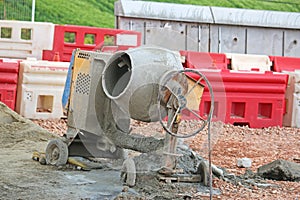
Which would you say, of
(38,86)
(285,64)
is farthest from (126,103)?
(285,64)

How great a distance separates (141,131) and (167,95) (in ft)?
2.31

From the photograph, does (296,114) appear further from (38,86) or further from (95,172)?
(95,172)

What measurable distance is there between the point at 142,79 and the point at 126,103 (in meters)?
0.30

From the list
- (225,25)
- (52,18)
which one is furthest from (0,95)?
(52,18)

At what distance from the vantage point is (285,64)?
14.9 m

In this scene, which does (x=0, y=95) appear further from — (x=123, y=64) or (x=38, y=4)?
(x=38, y=4)

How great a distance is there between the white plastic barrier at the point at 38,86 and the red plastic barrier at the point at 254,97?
2.77 metres

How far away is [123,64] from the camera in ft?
23.3

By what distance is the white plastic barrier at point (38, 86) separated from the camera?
452 inches

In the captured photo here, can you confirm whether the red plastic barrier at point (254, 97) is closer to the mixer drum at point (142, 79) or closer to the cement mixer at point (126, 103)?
the cement mixer at point (126, 103)

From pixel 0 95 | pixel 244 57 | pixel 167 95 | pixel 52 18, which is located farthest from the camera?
pixel 52 18

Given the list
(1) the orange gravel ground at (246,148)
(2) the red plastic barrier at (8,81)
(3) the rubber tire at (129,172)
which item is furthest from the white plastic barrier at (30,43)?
(3) the rubber tire at (129,172)

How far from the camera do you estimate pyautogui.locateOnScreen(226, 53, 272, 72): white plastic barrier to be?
48.5 feet

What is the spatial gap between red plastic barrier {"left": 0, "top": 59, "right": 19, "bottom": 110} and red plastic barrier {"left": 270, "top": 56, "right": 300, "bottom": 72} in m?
5.82
